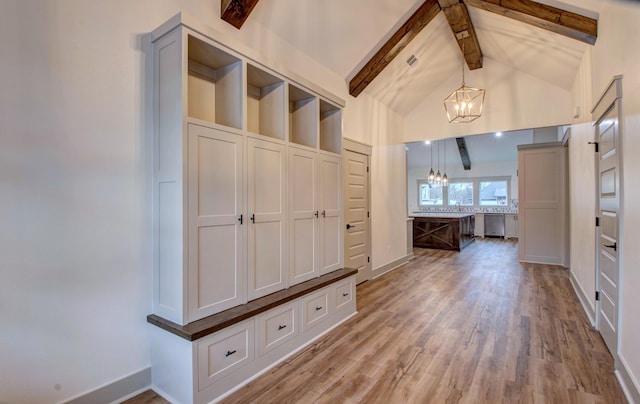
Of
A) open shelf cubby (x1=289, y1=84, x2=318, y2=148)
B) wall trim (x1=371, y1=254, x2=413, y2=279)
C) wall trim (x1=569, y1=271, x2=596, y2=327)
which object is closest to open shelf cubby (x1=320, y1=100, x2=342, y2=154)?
open shelf cubby (x1=289, y1=84, x2=318, y2=148)

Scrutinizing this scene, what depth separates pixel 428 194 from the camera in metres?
12.3

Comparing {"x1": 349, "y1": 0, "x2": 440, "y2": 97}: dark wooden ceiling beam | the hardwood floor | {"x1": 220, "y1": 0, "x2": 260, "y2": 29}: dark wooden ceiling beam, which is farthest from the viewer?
{"x1": 349, "y1": 0, "x2": 440, "y2": 97}: dark wooden ceiling beam

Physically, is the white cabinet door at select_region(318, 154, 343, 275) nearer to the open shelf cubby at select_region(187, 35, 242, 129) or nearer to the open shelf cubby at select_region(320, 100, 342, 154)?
the open shelf cubby at select_region(320, 100, 342, 154)

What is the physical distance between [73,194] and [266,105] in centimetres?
174

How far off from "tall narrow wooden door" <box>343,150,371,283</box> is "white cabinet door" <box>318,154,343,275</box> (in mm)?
1042

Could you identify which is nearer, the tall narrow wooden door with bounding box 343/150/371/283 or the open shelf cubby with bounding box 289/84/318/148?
the open shelf cubby with bounding box 289/84/318/148

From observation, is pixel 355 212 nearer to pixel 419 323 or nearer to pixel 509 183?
pixel 419 323

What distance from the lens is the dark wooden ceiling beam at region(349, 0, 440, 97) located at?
4.18 metres

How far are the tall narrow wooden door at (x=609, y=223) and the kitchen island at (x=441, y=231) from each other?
4.82 meters

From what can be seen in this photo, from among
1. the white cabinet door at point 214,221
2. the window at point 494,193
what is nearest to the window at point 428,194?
the window at point 494,193

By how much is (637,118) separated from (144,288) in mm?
3604

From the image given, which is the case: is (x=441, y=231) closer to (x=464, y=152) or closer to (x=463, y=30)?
(x=464, y=152)

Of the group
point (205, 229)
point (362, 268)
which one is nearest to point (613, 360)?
point (362, 268)

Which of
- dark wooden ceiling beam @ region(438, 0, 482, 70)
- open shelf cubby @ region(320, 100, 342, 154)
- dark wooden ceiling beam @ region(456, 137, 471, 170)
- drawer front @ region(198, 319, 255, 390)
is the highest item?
dark wooden ceiling beam @ region(438, 0, 482, 70)
